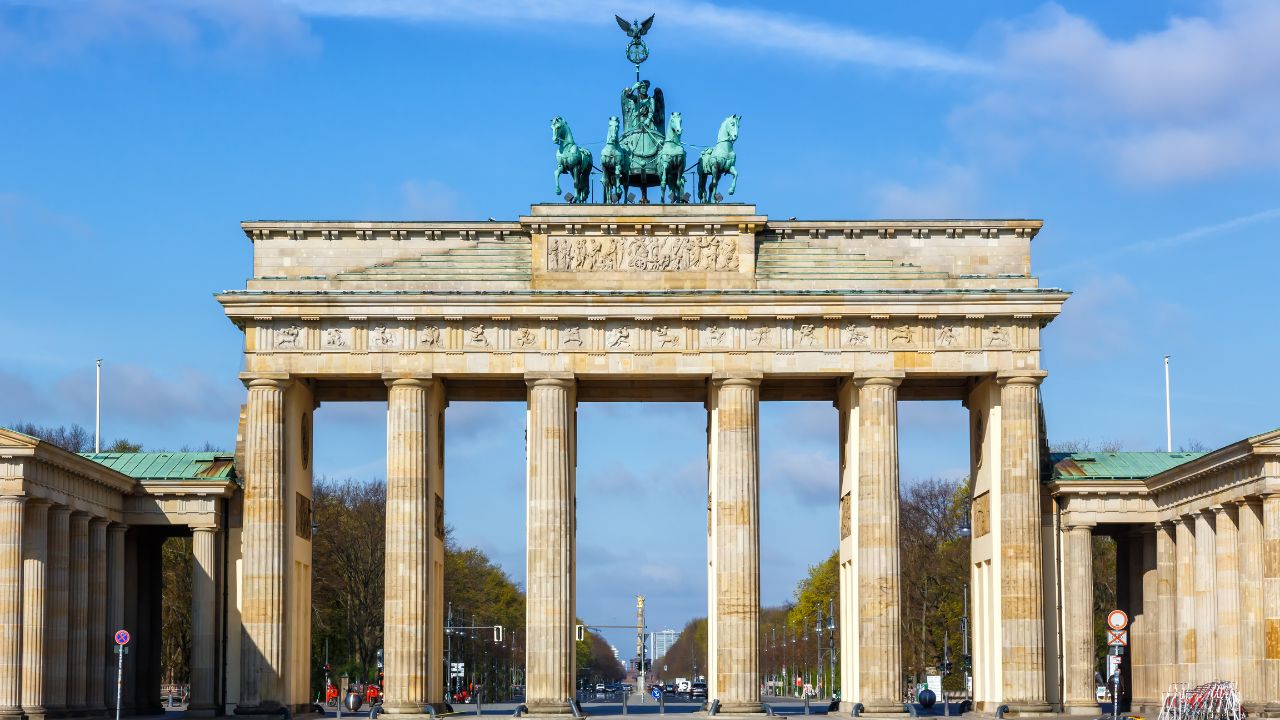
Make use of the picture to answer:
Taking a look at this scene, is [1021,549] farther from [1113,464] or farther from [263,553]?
[263,553]

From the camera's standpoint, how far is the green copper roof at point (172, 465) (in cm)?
6312

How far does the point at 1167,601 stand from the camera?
6253cm

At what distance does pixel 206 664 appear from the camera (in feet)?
201

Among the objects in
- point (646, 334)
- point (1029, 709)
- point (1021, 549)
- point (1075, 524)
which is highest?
point (646, 334)

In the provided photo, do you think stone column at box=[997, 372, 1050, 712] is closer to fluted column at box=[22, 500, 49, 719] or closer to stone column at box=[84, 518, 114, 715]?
stone column at box=[84, 518, 114, 715]

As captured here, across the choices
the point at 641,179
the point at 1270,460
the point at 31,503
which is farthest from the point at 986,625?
the point at 31,503

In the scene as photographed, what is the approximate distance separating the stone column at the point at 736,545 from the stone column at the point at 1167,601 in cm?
1342

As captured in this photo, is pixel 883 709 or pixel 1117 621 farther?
pixel 883 709

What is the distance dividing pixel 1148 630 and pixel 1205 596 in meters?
7.54

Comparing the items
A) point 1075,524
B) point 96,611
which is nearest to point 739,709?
point 1075,524

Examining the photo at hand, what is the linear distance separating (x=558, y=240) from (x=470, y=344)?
4.48m

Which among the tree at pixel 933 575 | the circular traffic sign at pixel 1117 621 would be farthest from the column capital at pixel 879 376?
the tree at pixel 933 575

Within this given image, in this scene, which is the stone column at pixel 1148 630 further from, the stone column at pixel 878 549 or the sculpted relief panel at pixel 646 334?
the stone column at pixel 878 549

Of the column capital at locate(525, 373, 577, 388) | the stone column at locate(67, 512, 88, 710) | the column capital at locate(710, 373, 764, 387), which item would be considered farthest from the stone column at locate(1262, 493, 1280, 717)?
the stone column at locate(67, 512, 88, 710)
